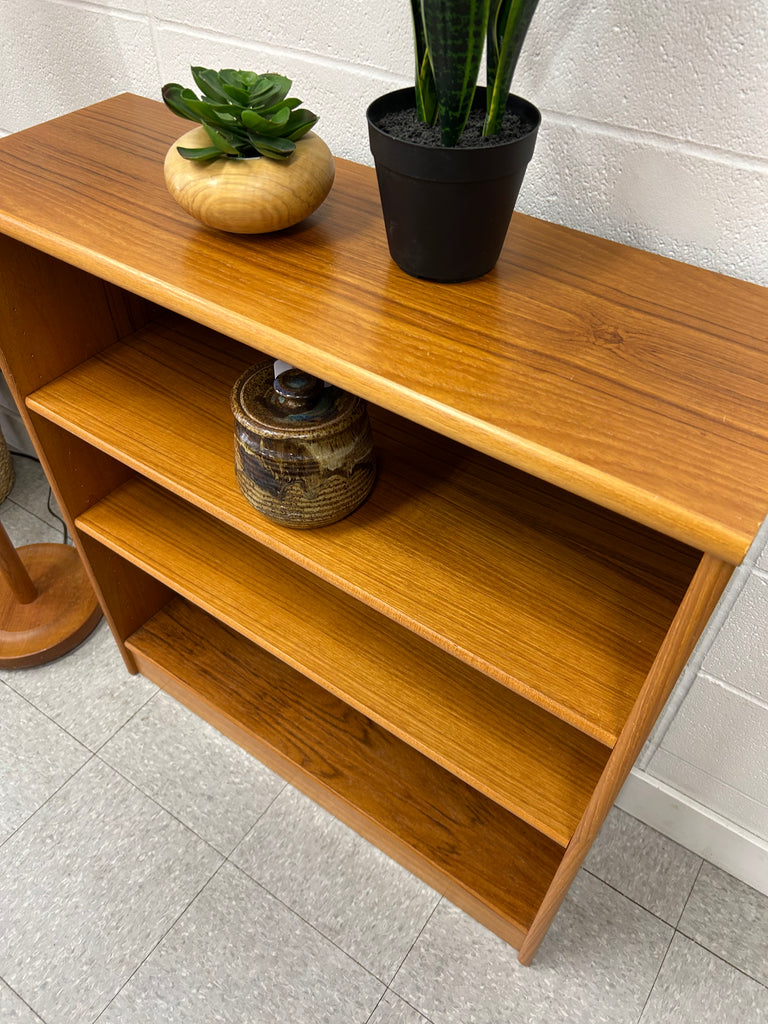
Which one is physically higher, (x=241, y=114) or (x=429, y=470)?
(x=241, y=114)

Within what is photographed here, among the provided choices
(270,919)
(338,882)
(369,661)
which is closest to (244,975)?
(270,919)

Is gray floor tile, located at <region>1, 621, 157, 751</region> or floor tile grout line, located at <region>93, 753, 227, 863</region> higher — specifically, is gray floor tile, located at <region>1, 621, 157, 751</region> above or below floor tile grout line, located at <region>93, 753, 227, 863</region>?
above

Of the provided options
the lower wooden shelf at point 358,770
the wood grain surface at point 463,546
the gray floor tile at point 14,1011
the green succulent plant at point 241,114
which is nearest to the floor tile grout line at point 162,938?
the gray floor tile at point 14,1011

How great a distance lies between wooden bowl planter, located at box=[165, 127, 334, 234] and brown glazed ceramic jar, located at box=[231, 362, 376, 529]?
0.18 m

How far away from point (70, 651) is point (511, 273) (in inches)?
53.2

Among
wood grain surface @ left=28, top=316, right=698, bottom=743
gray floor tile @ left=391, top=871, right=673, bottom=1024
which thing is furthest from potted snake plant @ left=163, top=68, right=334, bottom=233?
gray floor tile @ left=391, top=871, right=673, bottom=1024

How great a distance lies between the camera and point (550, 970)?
1239mm

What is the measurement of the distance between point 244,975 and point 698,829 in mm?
860

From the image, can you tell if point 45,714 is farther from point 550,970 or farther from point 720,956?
point 720,956

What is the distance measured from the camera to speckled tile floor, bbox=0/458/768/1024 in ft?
3.94

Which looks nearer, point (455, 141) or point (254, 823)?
point (455, 141)

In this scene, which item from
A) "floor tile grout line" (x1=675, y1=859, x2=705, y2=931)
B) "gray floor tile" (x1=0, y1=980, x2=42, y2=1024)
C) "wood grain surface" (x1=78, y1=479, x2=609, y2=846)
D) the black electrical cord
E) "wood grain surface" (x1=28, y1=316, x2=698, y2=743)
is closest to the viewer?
"wood grain surface" (x1=28, y1=316, x2=698, y2=743)

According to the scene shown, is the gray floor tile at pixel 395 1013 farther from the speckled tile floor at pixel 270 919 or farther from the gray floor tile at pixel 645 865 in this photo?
the gray floor tile at pixel 645 865

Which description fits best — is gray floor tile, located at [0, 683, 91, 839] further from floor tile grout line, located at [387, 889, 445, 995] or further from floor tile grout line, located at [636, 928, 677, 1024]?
floor tile grout line, located at [636, 928, 677, 1024]
